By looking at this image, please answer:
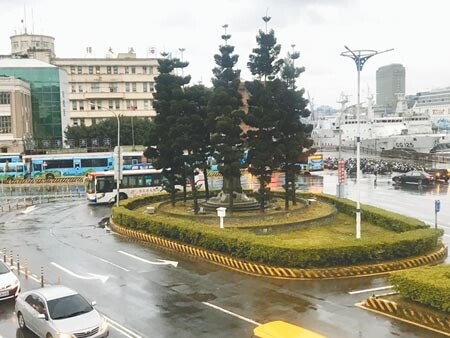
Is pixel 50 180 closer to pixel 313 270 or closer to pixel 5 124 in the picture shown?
pixel 5 124

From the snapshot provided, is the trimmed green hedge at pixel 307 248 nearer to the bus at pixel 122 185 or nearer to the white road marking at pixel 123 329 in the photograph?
the white road marking at pixel 123 329

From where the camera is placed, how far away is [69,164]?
6016cm

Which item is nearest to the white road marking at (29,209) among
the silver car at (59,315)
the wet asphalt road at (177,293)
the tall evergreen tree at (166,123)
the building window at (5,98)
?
the wet asphalt road at (177,293)

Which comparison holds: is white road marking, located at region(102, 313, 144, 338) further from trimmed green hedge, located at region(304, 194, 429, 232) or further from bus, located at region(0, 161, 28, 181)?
bus, located at region(0, 161, 28, 181)

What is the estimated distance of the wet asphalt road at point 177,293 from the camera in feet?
45.9

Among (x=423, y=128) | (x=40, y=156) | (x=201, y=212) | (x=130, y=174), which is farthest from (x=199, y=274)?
(x=423, y=128)

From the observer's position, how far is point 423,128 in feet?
342

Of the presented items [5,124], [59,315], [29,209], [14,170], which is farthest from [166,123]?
[5,124]

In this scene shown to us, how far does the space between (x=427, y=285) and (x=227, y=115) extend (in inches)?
631

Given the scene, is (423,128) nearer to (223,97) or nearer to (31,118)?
(31,118)

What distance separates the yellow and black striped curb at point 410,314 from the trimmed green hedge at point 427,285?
0.88 ft

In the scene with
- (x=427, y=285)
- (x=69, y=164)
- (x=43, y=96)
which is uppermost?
(x=43, y=96)

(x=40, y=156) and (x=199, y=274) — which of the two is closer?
(x=199, y=274)

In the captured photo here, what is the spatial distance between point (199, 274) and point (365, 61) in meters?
11.2
